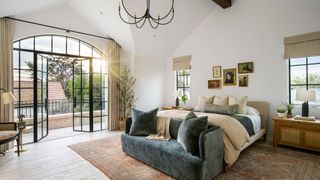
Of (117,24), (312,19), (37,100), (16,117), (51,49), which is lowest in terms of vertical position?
(16,117)

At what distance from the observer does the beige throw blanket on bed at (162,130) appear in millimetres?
3057

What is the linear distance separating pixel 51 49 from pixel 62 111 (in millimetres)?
3425

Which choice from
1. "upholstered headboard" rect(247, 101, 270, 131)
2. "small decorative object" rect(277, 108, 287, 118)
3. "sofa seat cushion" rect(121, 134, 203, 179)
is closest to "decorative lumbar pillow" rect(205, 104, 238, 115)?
"upholstered headboard" rect(247, 101, 270, 131)

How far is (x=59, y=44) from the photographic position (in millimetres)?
4777

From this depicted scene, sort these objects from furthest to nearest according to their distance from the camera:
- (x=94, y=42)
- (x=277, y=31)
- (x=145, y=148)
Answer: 1. (x=94, y=42)
2. (x=277, y=31)
3. (x=145, y=148)

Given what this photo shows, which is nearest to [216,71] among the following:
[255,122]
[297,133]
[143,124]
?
[255,122]

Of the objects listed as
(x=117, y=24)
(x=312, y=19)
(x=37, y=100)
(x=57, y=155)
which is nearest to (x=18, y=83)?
(x=37, y=100)

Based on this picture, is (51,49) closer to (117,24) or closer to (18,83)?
(18,83)

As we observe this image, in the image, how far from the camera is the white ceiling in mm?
4027

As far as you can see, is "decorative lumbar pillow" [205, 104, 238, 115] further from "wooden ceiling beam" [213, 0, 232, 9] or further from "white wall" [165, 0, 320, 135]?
"wooden ceiling beam" [213, 0, 232, 9]

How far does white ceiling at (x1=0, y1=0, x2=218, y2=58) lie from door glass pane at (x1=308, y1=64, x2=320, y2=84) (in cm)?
298

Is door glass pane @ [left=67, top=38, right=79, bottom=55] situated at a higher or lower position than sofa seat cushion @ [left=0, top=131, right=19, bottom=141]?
higher

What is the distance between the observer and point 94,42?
17.5ft

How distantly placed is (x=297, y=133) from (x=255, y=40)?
2.36 metres
